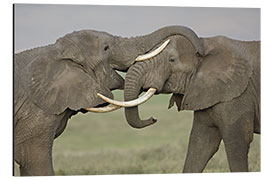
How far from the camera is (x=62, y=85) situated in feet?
27.2

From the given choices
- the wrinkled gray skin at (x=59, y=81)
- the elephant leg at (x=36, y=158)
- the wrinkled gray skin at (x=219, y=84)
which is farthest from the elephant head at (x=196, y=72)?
the elephant leg at (x=36, y=158)

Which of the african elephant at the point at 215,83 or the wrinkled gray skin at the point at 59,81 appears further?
the african elephant at the point at 215,83

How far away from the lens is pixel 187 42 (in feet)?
28.0

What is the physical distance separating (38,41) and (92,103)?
3.37ft

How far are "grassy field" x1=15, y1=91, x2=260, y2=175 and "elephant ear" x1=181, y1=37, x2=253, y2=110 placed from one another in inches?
34.9

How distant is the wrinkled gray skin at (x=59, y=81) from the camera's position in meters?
8.11

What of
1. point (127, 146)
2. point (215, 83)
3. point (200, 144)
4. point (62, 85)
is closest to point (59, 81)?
point (62, 85)

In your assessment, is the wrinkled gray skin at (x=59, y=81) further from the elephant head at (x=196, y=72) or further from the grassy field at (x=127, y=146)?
the grassy field at (x=127, y=146)

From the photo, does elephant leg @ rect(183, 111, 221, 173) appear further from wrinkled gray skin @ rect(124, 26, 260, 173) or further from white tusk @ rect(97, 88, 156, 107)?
white tusk @ rect(97, 88, 156, 107)

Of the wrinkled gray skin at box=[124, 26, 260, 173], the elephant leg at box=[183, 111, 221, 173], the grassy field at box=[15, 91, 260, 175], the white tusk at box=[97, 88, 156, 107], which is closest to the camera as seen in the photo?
the white tusk at box=[97, 88, 156, 107]

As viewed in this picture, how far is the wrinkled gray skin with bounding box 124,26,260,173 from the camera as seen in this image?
28.0ft

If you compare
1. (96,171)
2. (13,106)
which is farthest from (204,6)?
(96,171)

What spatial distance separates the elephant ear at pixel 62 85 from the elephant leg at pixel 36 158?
0.35 m

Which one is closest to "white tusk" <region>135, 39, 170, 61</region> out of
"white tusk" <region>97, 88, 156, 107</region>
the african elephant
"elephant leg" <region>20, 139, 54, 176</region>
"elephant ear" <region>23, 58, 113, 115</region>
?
the african elephant
